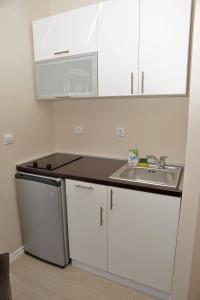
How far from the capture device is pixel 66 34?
1.76 meters

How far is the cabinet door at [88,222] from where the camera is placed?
65.3 inches

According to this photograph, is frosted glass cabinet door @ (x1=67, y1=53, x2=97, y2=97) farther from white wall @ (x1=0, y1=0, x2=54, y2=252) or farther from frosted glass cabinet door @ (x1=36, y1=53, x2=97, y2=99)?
white wall @ (x1=0, y1=0, x2=54, y2=252)

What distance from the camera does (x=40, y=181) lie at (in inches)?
70.8

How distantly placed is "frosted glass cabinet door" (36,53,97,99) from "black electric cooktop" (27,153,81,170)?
0.62m

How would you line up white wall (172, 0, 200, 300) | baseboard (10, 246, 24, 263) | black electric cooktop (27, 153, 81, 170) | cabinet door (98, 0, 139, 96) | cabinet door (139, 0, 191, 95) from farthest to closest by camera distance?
1. baseboard (10, 246, 24, 263)
2. black electric cooktop (27, 153, 81, 170)
3. cabinet door (98, 0, 139, 96)
4. cabinet door (139, 0, 191, 95)
5. white wall (172, 0, 200, 300)

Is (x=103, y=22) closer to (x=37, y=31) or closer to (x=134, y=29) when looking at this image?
(x=134, y=29)

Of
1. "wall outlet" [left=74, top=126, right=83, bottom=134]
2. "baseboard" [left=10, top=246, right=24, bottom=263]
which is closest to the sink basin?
"wall outlet" [left=74, top=126, right=83, bottom=134]

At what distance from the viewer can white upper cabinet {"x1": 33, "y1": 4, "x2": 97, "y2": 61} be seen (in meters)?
1.66

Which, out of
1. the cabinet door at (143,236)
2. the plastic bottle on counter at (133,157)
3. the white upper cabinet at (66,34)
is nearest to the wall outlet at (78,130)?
the plastic bottle on counter at (133,157)

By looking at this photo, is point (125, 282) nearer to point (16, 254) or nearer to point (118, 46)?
point (16, 254)

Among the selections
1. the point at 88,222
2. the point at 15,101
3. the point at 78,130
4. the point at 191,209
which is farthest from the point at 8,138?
the point at 191,209

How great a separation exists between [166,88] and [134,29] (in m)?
0.49

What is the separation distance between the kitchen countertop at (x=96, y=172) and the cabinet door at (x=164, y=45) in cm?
69

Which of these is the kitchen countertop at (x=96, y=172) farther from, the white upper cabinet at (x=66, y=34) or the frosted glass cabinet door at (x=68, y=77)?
the white upper cabinet at (x=66, y=34)
